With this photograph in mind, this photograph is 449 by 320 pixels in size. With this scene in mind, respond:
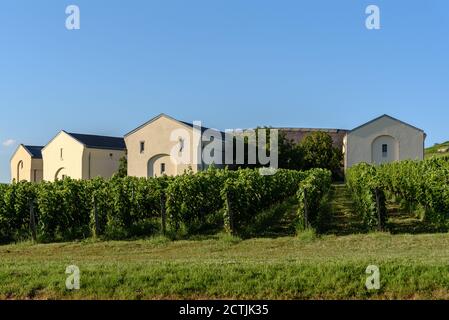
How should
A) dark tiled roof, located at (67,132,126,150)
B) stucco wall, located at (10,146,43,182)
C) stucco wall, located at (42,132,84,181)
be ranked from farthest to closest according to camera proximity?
stucco wall, located at (10,146,43,182), dark tiled roof, located at (67,132,126,150), stucco wall, located at (42,132,84,181)

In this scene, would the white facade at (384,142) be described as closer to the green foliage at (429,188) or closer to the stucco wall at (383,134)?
the stucco wall at (383,134)

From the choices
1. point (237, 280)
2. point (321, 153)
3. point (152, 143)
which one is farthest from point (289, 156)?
point (237, 280)

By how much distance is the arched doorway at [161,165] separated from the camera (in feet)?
182

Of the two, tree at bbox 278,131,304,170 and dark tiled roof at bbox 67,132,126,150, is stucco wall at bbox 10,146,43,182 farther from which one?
tree at bbox 278,131,304,170

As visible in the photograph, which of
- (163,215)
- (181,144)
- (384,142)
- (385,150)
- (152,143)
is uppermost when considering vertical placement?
(384,142)

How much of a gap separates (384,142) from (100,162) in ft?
106

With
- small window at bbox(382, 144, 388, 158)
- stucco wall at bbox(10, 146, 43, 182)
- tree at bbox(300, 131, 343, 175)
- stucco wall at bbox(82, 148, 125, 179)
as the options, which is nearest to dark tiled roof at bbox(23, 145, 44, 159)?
stucco wall at bbox(10, 146, 43, 182)

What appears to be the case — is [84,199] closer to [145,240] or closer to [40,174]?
[145,240]

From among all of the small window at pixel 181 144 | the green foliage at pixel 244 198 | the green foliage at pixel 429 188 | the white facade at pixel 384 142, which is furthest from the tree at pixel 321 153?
the green foliage at pixel 244 198

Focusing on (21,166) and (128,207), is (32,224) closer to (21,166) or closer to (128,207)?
(128,207)

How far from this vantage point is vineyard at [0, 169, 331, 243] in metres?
17.5

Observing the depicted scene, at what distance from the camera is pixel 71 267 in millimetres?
9430

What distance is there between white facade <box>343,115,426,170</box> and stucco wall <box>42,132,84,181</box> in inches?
1170

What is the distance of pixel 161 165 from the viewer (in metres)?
56.3
